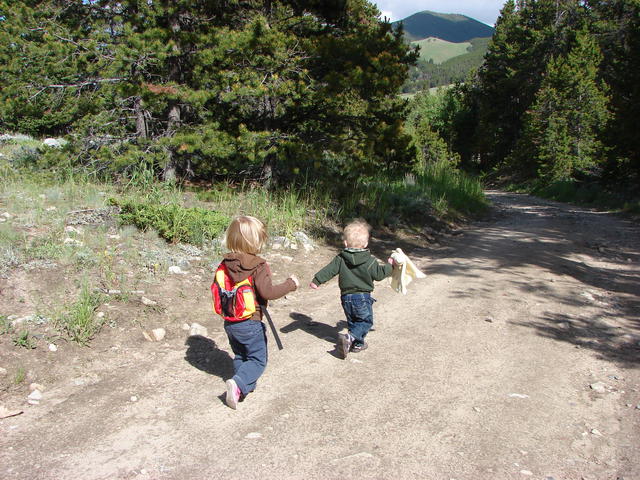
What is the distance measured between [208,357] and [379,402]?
72.0 inches

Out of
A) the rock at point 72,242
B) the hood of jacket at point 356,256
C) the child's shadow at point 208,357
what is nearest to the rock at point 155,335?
the child's shadow at point 208,357

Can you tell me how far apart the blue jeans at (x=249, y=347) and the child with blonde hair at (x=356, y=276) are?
0.99 metres

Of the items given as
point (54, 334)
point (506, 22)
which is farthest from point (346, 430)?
point (506, 22)

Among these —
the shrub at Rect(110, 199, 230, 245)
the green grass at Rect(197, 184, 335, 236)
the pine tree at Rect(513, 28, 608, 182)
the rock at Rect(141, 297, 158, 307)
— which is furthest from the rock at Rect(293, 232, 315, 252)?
the pine tree at Rect(513, 28, 608, 182)

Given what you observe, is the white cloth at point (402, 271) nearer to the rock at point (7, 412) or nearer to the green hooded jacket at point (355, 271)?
the green hooded jacket at point (355, 271)

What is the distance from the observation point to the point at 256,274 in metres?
3.88

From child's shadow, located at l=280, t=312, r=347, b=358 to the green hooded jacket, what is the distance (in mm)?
732

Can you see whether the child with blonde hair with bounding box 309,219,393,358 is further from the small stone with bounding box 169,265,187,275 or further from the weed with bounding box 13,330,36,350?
the weed with bounding box 13,330,36,350

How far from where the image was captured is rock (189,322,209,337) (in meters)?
5.30

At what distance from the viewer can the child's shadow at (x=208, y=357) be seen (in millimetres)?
4515

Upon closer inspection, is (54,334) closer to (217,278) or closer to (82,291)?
(82,291)

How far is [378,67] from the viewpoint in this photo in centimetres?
980

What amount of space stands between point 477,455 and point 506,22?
54.4 metres

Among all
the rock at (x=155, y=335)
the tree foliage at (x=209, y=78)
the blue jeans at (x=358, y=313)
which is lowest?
the rock at (x=155, y=335)
